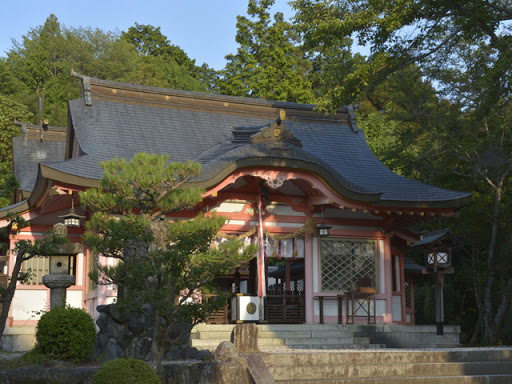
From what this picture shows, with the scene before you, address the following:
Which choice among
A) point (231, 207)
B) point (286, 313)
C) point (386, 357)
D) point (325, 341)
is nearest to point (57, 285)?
point (231, 207)

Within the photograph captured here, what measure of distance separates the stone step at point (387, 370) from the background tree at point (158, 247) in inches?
58.8

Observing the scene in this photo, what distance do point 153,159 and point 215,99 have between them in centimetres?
974

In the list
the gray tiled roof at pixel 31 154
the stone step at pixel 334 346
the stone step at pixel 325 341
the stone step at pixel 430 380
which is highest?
the gray tiled roof at pixel 31 154

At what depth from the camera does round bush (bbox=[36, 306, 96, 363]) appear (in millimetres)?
9492

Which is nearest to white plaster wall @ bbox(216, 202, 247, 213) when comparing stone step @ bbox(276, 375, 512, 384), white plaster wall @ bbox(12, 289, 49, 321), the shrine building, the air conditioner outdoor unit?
the shrine building

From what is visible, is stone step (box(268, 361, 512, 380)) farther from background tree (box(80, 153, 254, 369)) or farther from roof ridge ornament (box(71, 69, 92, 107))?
roof ridge ornament (box(71, 69, 92, 107))

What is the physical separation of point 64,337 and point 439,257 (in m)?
8.21

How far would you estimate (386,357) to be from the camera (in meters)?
9.69

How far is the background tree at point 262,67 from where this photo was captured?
3372 centimetres

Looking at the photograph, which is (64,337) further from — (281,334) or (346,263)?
(346,263)

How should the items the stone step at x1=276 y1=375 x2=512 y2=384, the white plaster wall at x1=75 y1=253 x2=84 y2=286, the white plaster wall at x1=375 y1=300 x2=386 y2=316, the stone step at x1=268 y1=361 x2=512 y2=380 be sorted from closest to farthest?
the stone step at x1=276 y1=375 x2=512 y2=384 < the stone step at x1=268 y1=361 x2=512 y2=380 < the white plaster wall at x1=375 y1=300 x2=386 y2=316 < the white plaster wall at x1=75 y1=253 x2=84 y2=286

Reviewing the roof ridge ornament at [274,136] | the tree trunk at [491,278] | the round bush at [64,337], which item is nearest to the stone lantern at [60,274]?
the round bush at [64,337]

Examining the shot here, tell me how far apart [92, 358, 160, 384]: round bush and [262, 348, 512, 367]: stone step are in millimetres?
1992

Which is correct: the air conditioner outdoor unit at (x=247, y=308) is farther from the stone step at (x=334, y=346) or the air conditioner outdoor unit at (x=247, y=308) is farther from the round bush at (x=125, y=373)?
the round bush at (x=125, y=373)
